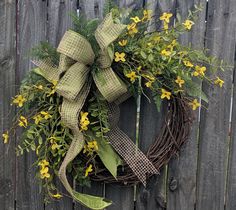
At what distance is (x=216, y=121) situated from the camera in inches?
86.1

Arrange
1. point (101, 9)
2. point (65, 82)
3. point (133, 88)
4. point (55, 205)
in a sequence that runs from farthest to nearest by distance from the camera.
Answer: point (55, 205) < point (101, 9) < point (133, 88) < point (65, 82)

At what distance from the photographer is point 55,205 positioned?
2250 mm

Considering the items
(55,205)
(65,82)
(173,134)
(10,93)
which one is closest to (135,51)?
(65,82)

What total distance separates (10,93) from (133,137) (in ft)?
2.36

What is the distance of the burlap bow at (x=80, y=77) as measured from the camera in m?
1.78

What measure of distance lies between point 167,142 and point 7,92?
0.92 metres

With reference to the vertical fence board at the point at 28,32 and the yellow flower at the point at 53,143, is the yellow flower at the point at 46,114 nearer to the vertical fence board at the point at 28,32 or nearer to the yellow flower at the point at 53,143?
the yellow flower at the point at 53,143

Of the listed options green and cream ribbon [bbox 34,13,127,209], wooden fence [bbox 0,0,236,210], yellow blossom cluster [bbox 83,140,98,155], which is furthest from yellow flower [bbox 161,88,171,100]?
yellow blossom cluster [bbox 83,140,98,155]

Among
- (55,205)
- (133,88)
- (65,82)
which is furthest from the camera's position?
(55,205)

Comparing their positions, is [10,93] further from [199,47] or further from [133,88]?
[199,47]

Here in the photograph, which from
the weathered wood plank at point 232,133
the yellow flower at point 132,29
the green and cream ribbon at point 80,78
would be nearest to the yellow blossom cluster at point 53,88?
the green and cream ribbon at point 80,78

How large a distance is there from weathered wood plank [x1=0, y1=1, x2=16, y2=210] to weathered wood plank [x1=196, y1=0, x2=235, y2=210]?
105cm

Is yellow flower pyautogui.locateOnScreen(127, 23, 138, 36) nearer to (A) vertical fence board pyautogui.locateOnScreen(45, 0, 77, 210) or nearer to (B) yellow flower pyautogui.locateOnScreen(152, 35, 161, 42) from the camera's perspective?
(B) yellow flower pyautogui.locateOnScreen(152, 35, 161, 42)

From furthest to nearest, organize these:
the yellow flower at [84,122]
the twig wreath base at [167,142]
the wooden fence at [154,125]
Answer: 1. the wooden fence at [154,125]
2. the twig wreath base at [167,142]
3. the yellow flower at [84,122]
